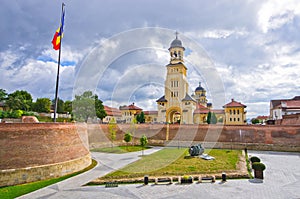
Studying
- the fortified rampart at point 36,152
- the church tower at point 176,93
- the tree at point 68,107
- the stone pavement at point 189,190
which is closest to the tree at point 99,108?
the tree at point 68,107

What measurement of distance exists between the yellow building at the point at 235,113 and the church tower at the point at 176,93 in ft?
32.0

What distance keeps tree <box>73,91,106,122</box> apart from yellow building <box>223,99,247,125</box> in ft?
95.2

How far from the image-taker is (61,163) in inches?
611

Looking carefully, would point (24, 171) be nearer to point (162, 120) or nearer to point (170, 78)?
point (162, 120)

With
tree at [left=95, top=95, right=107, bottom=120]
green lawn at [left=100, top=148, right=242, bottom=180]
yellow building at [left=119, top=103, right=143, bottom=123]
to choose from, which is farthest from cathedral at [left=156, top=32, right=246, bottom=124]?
green lawn at [left=100, top=148, right=242, bottom=180]

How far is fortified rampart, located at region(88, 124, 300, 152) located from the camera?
27781 mm

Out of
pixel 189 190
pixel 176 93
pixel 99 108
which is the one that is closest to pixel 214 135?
pixel 176 93

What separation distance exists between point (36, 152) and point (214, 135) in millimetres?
23999

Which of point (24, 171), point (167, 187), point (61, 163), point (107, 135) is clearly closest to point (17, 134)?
point (24, 171)

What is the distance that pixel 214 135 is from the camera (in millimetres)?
31656

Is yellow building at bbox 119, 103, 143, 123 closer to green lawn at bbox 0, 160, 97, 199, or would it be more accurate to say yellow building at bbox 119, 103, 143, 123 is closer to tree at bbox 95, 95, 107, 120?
tree at bbox 95, 95, 107, 120

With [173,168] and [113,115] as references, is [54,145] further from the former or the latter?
[113,115]

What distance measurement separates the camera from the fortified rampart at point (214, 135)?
91.1ft

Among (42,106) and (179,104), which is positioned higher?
(179,104)
